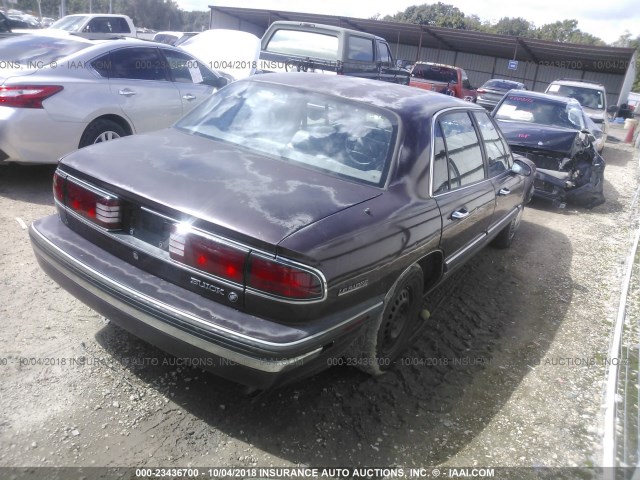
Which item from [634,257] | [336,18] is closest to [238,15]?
[336,18]

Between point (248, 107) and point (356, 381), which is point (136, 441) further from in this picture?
point (248, 107)

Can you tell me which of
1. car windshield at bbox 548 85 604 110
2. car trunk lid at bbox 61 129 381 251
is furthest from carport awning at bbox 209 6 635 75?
car trunk lid at bbox 61 129 381 251

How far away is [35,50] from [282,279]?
16.9 feet

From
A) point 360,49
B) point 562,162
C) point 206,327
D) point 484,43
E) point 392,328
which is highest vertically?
point 484,43

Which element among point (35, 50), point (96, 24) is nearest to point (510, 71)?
point (96, 24)

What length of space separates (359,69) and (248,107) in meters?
6.26

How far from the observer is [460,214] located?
3533mm

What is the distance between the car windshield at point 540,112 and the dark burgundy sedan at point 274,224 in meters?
5.90

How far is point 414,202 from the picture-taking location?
296cm

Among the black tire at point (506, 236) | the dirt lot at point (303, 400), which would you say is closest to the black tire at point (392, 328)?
the dirt lot at point (303, 400)

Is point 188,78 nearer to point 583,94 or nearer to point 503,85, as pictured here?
point 583,94

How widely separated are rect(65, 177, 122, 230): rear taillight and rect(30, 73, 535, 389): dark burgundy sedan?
1 centimetres

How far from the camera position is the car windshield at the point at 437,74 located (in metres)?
16.6

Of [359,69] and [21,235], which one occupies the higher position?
[359,69]
